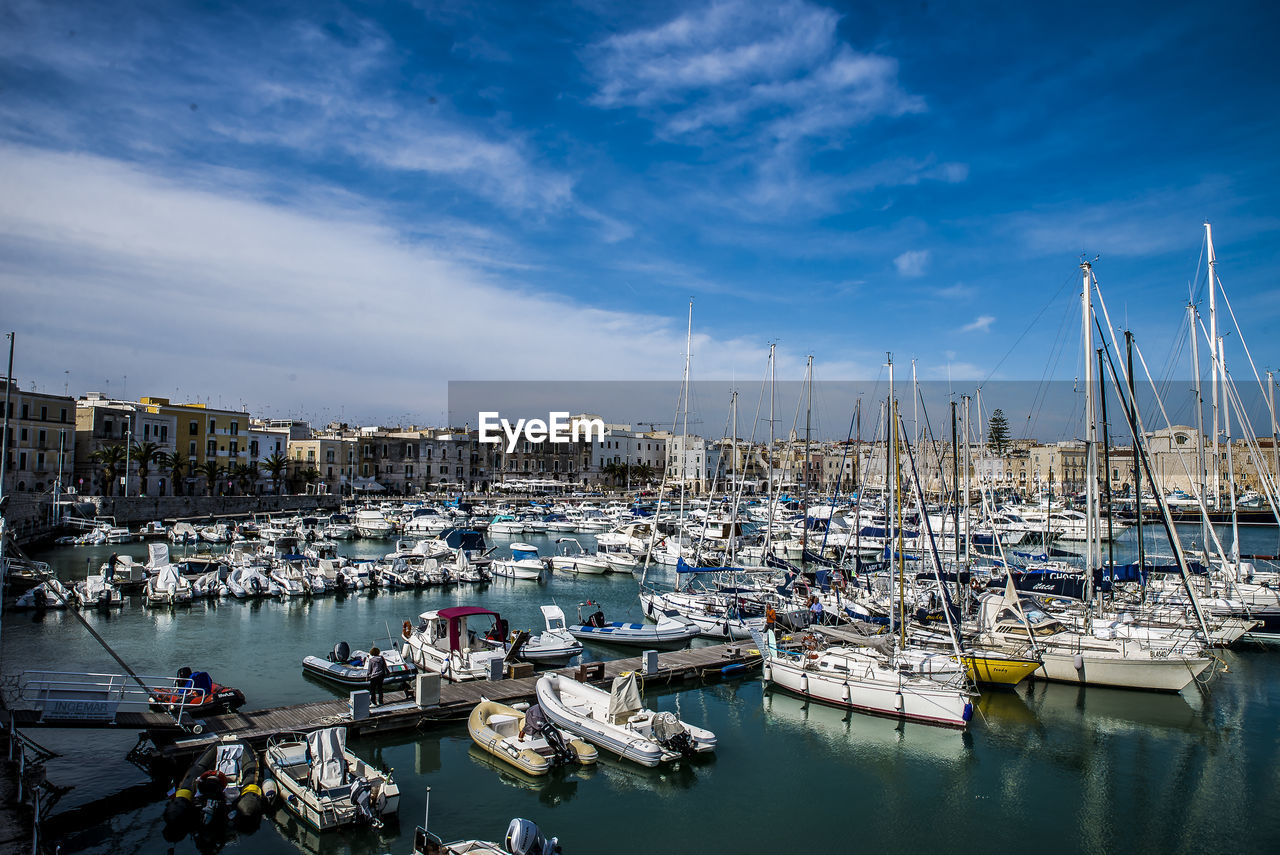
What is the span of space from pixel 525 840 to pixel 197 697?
951 cm

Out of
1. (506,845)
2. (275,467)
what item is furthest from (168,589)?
(275,467)

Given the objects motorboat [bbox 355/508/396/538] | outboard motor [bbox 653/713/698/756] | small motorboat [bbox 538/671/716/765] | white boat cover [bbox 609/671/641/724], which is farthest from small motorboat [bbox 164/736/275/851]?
motorboat [bbox 355/508/396/538]

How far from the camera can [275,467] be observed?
7750cm

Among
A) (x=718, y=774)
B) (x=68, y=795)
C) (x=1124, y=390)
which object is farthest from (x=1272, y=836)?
(x=68, y=795)

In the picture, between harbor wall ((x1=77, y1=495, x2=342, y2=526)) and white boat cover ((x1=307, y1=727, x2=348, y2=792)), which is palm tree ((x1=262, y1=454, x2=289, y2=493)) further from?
white boat cover ((x1=307, y1=727, x2=348, y2=792))

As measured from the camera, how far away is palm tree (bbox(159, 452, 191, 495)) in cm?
6738

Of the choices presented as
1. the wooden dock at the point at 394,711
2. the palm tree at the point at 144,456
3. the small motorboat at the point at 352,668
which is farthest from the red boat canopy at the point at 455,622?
the palm tree at the point at 144,456

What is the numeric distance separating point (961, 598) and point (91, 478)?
67378mm

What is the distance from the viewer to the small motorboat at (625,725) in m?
15.3

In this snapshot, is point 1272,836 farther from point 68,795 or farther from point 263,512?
point 263,512

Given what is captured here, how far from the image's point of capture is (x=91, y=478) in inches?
2562

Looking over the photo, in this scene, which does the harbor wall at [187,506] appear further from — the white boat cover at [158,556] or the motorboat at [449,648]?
the motorboat at [449,648]

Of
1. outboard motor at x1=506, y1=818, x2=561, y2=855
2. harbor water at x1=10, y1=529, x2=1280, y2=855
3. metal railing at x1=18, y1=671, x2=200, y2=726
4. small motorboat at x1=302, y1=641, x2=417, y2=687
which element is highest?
metal railing at x1=18, y1=671, x2=200, y2=726

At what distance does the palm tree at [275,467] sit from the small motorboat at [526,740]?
69.0 metres
